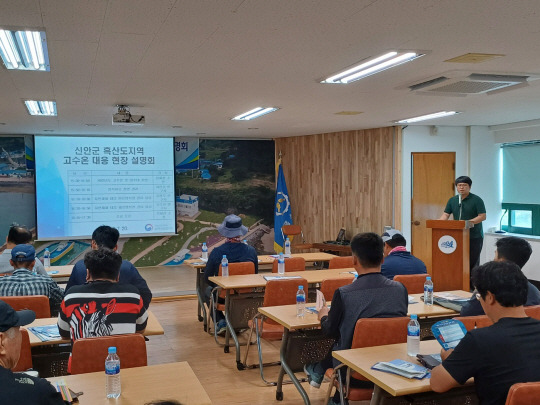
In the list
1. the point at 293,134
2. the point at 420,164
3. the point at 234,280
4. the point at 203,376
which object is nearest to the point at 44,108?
the point at 234,280

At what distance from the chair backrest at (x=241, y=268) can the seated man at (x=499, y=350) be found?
3.59 meters

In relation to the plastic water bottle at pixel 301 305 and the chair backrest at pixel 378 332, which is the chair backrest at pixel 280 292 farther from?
the chair backrest at pixel 378 332

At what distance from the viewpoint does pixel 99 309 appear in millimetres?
2992

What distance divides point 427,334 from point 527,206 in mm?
5766

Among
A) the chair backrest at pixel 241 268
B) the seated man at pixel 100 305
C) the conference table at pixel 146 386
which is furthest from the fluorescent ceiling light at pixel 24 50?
the chair backrest at pixel 241 268

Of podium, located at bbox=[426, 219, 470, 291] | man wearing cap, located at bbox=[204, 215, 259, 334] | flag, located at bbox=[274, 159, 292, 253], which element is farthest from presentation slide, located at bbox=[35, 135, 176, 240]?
podium, located at bbox=[426, 219, 470, 291]

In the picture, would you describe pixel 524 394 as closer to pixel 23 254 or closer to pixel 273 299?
pixel 273 299

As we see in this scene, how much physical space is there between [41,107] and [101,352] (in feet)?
16.5

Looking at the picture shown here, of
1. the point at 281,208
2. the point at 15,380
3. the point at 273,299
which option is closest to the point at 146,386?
the point at 15,380

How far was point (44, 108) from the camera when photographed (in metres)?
6.81

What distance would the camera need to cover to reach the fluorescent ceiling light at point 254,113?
7045 millimetres

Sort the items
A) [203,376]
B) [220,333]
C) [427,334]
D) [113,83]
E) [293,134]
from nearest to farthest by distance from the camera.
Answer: [427,334] → [203,376] → [113,83] → [220,333] → [293,134]

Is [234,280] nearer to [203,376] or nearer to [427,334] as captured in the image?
[203,376]

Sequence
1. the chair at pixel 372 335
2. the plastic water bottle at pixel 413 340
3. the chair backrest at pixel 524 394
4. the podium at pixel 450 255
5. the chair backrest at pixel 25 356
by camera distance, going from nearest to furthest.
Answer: the chair backrest at pixel 524 394 → the plastic water bottle at pixel 413 340 → the chair backrest at pixel 25 356 → the chair at pixel 372 335 → the podium at pixel 450 255
